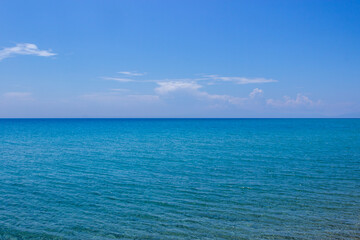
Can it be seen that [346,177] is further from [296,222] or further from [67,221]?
[67,221]


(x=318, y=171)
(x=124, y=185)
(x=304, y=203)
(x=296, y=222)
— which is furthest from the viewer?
(x=318, y=171)

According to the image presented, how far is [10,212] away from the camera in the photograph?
14.1 meters

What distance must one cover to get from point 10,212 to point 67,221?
138 inches

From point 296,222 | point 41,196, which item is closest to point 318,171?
point 296,222

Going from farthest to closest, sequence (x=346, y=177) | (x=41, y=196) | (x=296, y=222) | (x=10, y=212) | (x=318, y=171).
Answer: (x=318, y=171)
(x=346, y=177)
(x=41, y=196)
(x=10, y=212)
(x=296, y=222)

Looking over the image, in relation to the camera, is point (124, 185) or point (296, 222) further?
point (124, 185)

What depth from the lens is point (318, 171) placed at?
76.4 feet

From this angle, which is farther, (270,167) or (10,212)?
(270,167)

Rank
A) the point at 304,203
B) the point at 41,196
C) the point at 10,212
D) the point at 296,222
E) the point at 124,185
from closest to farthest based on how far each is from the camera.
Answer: the point at 296,222 → the point at 10,212 → the point at 304,203 → the point at 41,196 → the point at 124,185

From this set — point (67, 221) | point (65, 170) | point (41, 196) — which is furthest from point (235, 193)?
point (65, 170)

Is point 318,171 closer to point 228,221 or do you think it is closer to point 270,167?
point 270,167

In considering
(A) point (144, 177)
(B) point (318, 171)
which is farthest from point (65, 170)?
(B) point (318, 171)

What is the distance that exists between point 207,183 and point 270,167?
8.67m

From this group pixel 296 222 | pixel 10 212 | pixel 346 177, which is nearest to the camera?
pixel 296 222
